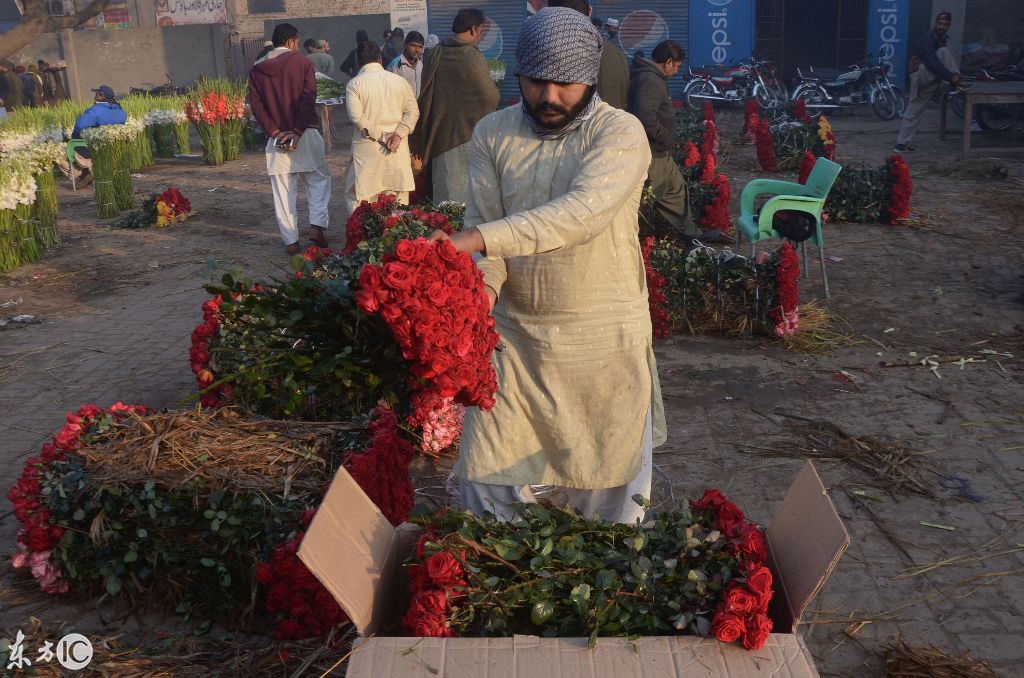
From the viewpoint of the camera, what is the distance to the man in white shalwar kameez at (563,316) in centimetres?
266

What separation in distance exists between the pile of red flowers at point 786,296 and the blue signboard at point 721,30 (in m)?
16.4

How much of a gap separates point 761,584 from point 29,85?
83.1 ft

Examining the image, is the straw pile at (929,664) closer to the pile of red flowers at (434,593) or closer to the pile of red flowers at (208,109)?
the pile of red flowers at (434,593)

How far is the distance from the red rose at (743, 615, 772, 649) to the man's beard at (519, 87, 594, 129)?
1461 mm

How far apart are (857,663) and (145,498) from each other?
260cm

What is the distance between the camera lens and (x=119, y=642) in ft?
9.97

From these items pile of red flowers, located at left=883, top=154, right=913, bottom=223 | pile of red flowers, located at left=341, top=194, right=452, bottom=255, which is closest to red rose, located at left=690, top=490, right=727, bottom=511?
→ pile of red flowers, located at left=341, top=194, right=452, bottom=255

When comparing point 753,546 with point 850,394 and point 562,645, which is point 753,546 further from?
point 850,394

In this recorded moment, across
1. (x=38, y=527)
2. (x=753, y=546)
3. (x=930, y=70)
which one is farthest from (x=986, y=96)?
(x=38, y=527)

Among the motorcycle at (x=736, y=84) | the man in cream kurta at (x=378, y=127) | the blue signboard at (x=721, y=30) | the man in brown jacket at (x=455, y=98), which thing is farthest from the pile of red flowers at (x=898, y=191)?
the blue signboard at (x=721, y=30)

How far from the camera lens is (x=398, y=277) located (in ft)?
6.51

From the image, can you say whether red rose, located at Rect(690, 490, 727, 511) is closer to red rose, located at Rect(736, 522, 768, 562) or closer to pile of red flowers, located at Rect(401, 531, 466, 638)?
red rose, located at Rect(736, 522, 768, 562)

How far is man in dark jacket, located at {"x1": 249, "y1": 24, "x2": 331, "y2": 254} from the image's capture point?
862 centimetres

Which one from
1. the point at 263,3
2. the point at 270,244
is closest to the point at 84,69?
the point at 263,3
